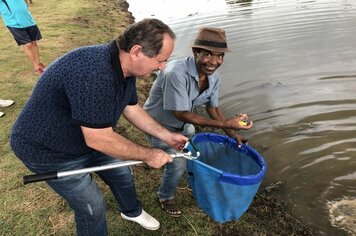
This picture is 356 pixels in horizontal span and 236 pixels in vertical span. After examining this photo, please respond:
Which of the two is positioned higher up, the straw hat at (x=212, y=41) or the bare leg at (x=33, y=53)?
the straw hat at (x=212, y=41)

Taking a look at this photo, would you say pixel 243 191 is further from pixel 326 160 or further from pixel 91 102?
pixel 326 160

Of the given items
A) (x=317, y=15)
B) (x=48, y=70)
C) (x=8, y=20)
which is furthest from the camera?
(x=317, y=15)

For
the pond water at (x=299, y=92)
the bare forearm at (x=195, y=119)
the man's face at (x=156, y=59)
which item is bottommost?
the pond water at (x=299, y=92)

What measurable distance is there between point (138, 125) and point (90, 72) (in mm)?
1096

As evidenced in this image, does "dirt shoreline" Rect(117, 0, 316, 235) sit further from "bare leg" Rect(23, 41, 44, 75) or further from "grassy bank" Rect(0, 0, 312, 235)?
"bare leg" Rect(23, 41, 44, 75)

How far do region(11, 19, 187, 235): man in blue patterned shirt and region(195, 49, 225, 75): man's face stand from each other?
0.97 metres

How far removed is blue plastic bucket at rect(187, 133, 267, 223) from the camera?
3.04 metres

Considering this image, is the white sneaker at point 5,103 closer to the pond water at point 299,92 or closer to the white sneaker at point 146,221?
the white sneaker at point 146,221

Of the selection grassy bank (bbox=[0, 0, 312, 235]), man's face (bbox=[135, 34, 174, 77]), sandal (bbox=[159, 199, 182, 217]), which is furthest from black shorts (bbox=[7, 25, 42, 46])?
man's face (bbox=[135, 34, 174, 77])

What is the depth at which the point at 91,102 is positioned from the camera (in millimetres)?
2199

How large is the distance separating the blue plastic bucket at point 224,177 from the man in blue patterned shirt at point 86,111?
0.56m

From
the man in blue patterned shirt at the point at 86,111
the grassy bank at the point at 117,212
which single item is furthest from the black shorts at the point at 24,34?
the man in blue patterned shirt at the point at 86,111

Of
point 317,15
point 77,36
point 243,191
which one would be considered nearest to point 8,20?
point 77,36

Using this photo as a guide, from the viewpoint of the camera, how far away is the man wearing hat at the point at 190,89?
3.33 metres
